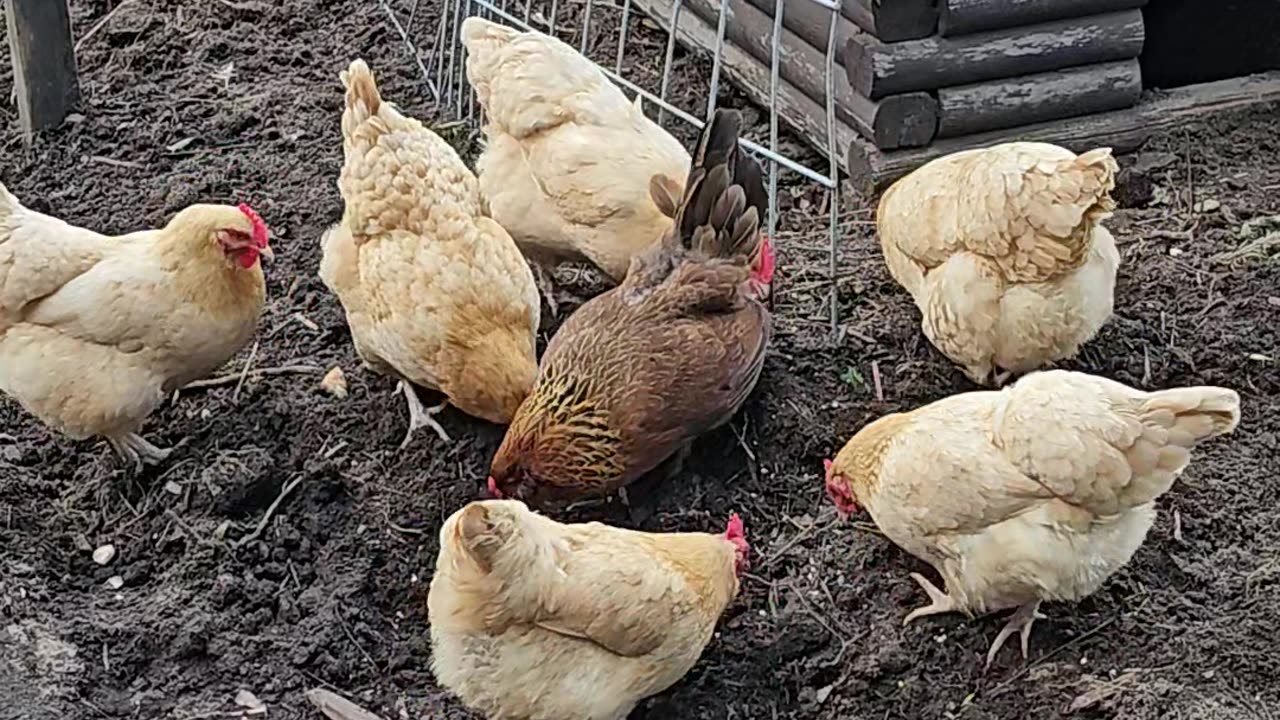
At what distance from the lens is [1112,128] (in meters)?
5.46

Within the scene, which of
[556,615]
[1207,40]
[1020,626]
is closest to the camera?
[556,615]

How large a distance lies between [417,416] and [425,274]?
1.65ft

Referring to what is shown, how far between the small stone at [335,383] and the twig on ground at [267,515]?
1.48 ft

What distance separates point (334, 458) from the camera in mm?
4344

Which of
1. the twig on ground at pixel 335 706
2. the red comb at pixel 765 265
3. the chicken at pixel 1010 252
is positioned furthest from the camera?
the red comb at pixel 765 265

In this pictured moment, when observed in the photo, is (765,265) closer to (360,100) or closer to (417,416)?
(417,416)

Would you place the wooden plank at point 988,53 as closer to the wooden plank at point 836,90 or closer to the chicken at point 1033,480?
the wooden plank at point 836,90

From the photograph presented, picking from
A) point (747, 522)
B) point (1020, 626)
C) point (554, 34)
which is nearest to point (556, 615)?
point (747, 522)

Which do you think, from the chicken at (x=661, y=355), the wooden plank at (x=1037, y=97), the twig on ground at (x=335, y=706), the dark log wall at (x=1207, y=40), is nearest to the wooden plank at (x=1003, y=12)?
the wooden plank at (x=1037, y=97)

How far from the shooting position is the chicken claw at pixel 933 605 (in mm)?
3695

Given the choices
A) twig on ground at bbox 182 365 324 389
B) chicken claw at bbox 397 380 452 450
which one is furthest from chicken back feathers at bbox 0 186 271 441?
chicken claw at bbox 397 380 452 450

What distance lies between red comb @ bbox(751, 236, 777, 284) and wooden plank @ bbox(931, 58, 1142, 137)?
46.5 inches

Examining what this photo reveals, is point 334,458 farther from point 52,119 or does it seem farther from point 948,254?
point 52,119

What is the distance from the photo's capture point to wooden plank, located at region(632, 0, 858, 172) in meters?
5.57
